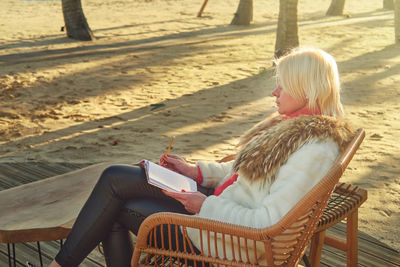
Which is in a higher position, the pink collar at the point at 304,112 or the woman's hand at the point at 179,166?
the pink collar at the point at 304,112

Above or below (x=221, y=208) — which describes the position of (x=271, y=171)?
above

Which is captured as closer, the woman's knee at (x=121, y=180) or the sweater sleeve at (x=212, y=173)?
the woman's knee at (x=121, y=180)

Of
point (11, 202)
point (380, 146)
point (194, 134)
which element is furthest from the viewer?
point (194, 134)

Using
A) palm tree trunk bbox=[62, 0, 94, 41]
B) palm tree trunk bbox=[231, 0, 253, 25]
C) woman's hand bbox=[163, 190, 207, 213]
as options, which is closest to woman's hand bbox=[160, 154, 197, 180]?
woman's hand bbox=[163, 190, 207, 213]

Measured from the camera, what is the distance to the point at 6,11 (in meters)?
17.0

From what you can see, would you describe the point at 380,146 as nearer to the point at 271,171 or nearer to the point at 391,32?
the point at 271,171

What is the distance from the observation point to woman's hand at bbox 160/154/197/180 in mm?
2668

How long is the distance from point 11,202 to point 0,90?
5899 mm

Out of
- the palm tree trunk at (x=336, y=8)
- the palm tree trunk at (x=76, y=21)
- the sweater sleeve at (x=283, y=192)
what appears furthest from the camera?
the palm tree trunk at (x=336, y=8)

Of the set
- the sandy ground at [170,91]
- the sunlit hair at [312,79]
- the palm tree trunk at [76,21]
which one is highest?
the sunlit hair at [312,79]

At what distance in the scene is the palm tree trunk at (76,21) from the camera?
11.8 metres

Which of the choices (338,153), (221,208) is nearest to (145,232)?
(221,208)

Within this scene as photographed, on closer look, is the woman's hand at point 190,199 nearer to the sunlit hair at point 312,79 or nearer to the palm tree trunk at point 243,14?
the sunlit hair at point 312,79

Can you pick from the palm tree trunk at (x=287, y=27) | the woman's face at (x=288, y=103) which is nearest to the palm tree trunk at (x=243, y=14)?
the palm tree trunk at (x=287, y=27)
